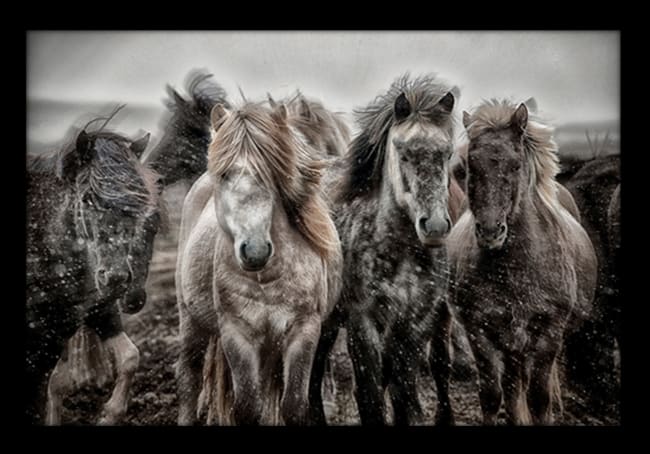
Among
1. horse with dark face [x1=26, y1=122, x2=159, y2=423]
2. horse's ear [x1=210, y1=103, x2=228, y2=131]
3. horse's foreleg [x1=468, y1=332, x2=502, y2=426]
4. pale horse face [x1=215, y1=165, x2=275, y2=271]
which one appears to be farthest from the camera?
horse's foreleg [x1=468, y1=332, x2=502, y2=426]

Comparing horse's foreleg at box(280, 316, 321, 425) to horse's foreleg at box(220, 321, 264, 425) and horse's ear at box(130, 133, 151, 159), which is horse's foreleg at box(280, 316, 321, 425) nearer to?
horse's foreleg at box(220, 321, 264, 425)

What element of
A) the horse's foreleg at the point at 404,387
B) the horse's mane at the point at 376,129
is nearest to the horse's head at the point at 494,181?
the horse's mane at the point at 376,129

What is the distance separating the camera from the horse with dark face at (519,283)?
14.4ft

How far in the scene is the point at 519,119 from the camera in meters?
4.39

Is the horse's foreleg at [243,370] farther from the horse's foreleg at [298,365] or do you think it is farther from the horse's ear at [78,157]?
the horse's ear at [78,157]

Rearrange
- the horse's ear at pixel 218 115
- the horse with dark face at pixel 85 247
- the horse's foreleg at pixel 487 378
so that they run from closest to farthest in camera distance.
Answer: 1. the horse's ear at pixel 218 115
2. the horse with dark face at pixel 85 247
3. the horse's foreleg at pixel 487 378

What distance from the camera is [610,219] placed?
4.56m

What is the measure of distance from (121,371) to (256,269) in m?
0.95

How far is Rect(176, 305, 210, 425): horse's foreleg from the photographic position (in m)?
4.35

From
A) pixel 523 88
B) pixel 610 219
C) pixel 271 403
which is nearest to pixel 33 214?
pixel 271 403

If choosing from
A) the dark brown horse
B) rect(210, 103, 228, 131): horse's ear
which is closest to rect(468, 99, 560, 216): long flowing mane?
the dark brown horse

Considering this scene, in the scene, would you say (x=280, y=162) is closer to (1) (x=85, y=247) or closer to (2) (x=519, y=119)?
(1) (x=85, y=247)

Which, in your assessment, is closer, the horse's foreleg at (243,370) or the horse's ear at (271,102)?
the horse's foreleg at (243,370)
